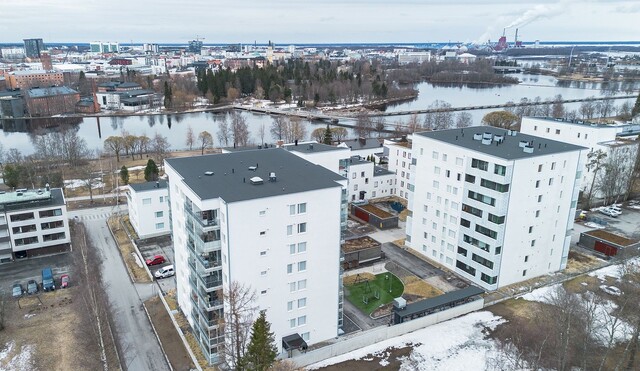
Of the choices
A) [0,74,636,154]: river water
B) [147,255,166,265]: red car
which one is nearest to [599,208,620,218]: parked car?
[147,255,166,265]: red car

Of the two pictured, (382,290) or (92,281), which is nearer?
(92,281)

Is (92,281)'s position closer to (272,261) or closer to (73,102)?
(272,261)

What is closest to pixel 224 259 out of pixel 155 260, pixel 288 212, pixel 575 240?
pixel 288 212

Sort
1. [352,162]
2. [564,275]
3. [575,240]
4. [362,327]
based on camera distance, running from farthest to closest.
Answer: [352,162] < [575,240] < [564,275] < [362,327]

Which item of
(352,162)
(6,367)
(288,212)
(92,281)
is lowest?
(6,367)

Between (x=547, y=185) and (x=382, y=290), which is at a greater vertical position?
(x=547, y=185)

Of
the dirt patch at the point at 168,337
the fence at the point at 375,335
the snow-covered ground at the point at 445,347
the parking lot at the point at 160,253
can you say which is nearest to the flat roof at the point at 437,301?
the fence at the point at 375,335

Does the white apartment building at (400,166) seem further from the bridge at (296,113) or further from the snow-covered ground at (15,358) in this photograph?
the bridge at (296,113)
